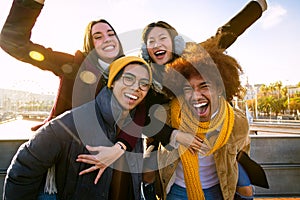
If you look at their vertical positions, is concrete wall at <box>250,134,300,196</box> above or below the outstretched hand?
below

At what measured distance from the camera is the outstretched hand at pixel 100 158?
5.12 feet

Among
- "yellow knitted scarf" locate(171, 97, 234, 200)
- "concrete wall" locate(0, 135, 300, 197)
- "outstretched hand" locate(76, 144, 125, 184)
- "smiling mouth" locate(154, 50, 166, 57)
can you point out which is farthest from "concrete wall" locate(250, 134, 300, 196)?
"outstretched hand" locate(76, 144, 125, 184)

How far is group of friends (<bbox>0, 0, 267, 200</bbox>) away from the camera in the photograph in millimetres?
1561

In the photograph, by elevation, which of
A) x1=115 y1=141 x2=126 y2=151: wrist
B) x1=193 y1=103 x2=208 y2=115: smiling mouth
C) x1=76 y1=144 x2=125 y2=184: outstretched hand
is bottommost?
x1=76 y1=144 x2=125 y2=184: outstretched hand

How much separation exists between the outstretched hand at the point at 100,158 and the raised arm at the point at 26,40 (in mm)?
785

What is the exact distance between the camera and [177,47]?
2.23 metres

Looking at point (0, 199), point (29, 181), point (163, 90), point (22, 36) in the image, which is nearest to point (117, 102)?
point (163, 90)

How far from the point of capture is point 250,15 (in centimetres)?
241

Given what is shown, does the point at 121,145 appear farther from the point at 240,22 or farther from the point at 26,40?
the point at 240,22

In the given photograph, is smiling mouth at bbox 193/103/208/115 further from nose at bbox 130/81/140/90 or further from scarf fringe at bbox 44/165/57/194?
scarf fringe at bbox 44/165/57/194

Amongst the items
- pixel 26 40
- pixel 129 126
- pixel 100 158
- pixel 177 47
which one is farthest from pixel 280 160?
pixel 26 40

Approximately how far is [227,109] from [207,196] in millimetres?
704

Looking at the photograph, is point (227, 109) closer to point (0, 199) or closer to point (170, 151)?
point (170, 151)

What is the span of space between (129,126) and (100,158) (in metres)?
0.33
